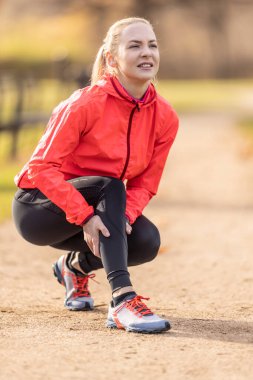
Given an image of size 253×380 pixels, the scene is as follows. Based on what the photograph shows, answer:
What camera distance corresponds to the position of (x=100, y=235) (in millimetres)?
4707

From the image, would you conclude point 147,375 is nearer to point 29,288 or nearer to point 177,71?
point 29,288

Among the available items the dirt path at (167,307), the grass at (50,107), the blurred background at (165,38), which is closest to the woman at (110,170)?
the dirt path at (167,307)

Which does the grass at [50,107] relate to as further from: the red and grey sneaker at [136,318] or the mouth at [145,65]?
the red and grey sneaker at [136,318]

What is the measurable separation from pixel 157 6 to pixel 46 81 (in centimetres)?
1180

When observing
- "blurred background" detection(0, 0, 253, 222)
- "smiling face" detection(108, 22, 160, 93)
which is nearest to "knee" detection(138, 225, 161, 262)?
"smiling face" detection(108, 22, 160, 93)

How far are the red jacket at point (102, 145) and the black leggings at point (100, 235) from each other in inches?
3.1

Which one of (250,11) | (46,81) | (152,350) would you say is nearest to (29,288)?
(152,350)

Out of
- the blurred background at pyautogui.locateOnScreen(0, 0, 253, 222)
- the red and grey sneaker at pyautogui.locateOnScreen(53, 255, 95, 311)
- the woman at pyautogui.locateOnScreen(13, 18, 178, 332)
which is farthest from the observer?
the blurred background at pyautogui.locateOnScreen(0, 0, 253, 222)

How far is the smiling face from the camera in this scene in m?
4.92

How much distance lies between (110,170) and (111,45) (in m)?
0.61

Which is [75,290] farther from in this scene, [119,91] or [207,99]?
[207,99]

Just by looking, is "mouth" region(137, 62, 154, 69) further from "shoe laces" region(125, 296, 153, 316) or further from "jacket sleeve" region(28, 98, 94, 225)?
"shoe laces" region(125, 296, 153, 316)

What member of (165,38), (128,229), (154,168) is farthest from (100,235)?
(165,38)

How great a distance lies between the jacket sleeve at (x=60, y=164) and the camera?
475cm
